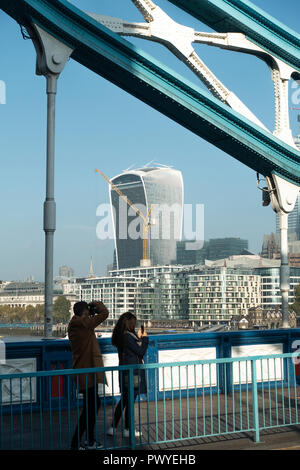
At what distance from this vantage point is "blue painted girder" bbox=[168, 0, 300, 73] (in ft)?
37.1

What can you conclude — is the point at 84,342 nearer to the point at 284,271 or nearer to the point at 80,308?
the point at 80,308

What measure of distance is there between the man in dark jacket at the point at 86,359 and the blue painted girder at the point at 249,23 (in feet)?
22.9

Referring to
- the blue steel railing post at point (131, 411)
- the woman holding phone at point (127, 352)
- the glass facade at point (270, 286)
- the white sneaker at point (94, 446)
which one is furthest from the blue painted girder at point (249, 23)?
the glass facade at point (270, 286)

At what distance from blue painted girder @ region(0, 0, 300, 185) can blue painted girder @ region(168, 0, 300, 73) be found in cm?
188

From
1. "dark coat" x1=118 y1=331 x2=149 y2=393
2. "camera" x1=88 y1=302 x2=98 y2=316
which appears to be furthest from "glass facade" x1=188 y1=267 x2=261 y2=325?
"camera" x1=88 y1=302 x2=98 y2=316

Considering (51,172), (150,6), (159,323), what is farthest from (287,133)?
(159,323)

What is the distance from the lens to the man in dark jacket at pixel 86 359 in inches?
248

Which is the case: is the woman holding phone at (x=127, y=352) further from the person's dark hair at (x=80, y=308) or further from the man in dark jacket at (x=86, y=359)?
the person's dark hair at (x=80, y=308)

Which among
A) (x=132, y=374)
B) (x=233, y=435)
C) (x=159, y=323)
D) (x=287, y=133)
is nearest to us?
(x=132, y=374)

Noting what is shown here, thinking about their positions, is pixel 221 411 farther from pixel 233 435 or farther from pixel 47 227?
pixel 47 227

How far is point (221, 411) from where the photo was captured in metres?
8.42

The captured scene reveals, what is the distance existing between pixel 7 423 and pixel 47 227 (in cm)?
278

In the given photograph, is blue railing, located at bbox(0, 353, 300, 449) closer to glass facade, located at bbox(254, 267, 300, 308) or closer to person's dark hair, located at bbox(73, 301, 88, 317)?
person's dark hair, located at bbox(73, 301, 88, 317)

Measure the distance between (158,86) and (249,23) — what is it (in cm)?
Answer: 272
